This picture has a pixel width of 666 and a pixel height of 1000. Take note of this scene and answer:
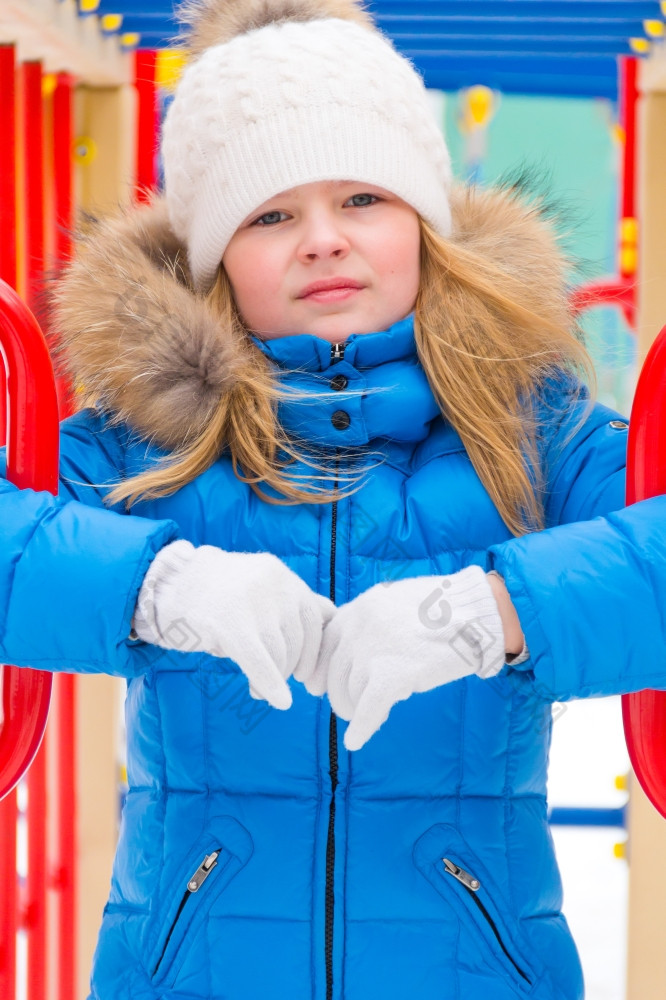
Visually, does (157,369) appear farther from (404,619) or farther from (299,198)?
(404,619)

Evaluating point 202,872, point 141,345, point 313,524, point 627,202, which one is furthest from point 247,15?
point 627,202

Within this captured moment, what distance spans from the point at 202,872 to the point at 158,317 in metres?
0.65

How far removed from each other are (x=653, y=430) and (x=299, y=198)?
0.55 meters

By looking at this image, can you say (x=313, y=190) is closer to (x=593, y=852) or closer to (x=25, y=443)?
(x=25, y=443)

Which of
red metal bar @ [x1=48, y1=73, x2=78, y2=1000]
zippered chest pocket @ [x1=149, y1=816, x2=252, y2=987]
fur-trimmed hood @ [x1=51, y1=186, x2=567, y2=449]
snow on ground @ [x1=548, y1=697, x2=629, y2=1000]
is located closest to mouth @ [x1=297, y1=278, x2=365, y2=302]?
fur-trimmed hood @ [x1=51, y1=186, x2=567, y2=449]

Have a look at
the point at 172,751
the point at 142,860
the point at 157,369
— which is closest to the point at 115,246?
the point at 157,369

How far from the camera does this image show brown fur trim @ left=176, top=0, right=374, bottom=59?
1.56m

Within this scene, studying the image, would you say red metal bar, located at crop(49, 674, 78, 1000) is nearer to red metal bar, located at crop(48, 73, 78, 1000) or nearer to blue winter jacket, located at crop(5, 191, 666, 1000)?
red metal bar, located at crop(48, 73, 78, 1000)

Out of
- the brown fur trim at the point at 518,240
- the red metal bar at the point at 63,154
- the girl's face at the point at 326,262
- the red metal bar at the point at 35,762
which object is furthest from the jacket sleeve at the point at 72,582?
the red metal bar at the point at 63,154

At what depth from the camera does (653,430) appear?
3.79ft

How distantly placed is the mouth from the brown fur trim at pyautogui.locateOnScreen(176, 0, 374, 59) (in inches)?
17.0

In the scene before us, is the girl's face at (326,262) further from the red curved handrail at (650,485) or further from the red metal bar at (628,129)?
the red metal bar at (628,129)

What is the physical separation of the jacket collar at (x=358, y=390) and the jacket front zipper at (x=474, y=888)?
494 mm

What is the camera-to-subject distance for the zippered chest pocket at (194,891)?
1268mm
